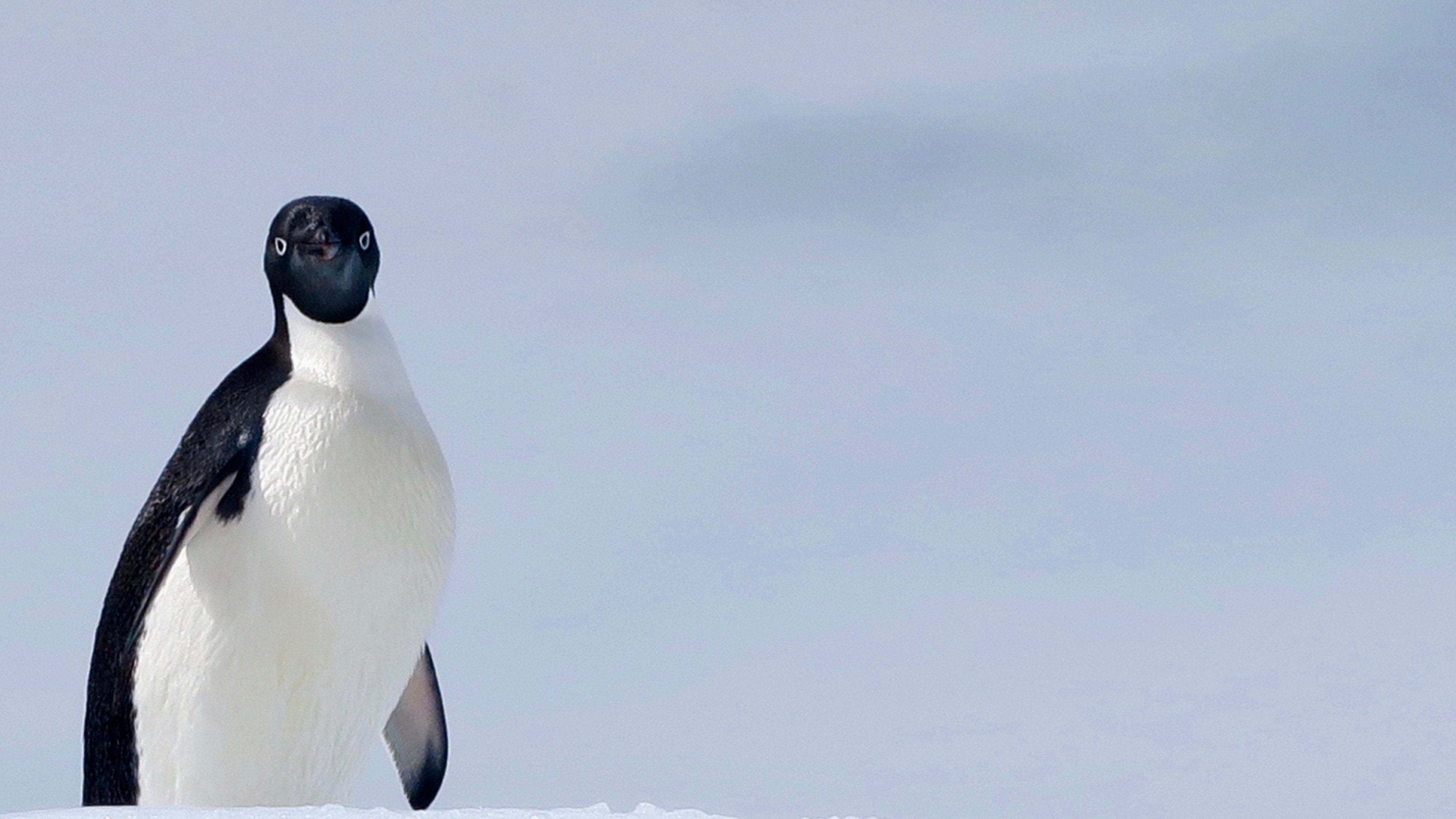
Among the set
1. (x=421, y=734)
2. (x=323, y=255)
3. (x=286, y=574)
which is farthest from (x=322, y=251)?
(x=421, y=734)

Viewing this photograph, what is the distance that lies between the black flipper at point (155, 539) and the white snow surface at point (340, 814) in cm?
170

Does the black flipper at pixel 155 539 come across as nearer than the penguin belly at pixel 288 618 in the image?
No

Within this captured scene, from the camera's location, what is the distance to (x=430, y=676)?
8.82 m

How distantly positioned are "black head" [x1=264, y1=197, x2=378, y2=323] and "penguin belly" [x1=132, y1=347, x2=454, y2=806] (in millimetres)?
357

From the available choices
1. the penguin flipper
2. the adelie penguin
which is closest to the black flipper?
the adelie penguin

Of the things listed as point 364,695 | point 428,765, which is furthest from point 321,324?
point 428,765

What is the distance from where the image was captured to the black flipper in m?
7.68

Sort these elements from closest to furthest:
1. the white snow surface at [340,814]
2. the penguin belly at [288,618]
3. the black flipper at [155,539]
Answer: the white snow surface at [340,814], the penguin belly at [288,618], the black flipper at [155,539]

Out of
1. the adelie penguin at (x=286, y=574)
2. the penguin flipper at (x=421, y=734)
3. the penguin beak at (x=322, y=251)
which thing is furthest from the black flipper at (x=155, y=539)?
the penguin flipper at (x=421, y=734)

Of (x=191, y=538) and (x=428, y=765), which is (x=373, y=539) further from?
(x=428, y=765)

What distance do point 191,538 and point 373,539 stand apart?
0.70 m

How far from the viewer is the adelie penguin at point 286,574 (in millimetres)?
7582

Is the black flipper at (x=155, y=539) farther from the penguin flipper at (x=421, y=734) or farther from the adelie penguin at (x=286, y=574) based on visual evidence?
the penguin flipper at (x=421, y=734)

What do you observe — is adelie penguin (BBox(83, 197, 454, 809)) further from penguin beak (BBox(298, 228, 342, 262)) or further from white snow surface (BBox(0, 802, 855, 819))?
white snow surface (BBox(0, 802, 855, 819))
